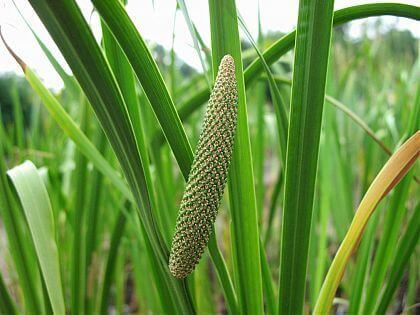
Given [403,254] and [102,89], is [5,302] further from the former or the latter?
[403,254]

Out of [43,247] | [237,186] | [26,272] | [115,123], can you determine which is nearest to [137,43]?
[115,123]

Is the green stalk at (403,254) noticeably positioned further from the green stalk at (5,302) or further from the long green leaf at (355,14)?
the green stalk at (5,302)

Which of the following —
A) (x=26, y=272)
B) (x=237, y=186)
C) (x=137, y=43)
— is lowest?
(x=26, y=272)

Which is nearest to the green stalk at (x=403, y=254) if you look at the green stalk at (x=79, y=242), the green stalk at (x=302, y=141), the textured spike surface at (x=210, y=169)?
the green stalk at (x=302, y=141)

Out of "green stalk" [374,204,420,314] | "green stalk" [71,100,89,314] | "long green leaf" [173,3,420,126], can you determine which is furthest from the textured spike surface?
"green stalk" [71,100,89,314]

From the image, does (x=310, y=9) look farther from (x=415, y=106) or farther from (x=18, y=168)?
(x=18, y=168)

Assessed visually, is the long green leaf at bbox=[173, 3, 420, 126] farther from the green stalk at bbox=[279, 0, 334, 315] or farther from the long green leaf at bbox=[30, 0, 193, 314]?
the long green leaf at bbox=[30, 0, 193, 314]

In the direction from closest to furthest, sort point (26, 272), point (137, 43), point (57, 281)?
point (137, 43), point (57, 281), point (26, 272)
